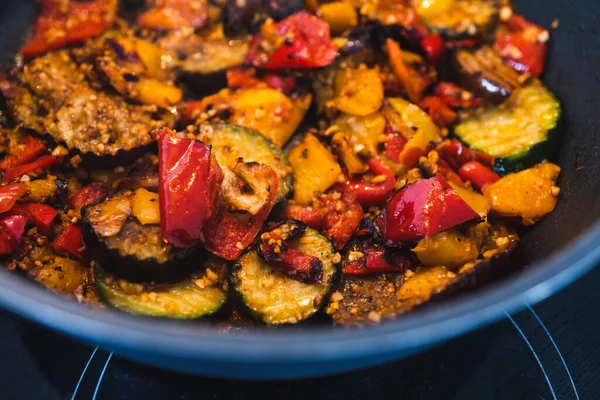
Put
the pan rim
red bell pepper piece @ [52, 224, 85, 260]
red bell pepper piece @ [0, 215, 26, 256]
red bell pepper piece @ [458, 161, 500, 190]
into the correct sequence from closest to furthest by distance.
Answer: the pan rim, red bell pepper piece @ [0, 215, 26, 256], red bell pepper piece @ [52, 224, 85, 260], red bell pepper piece @ [458, 161, 500, 190]

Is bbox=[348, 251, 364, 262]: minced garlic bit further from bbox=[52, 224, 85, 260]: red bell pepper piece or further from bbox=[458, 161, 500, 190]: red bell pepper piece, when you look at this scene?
bbox=[52, 224, 85, 260]: red bell pepper piece

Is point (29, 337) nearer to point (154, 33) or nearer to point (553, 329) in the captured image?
point (154, 33)

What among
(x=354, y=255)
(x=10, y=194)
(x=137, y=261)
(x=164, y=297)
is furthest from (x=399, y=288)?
(x=10, y=194)

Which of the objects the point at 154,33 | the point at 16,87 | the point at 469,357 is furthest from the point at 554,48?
the point at 16,87

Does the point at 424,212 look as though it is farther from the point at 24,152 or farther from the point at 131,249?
the point at 24,152

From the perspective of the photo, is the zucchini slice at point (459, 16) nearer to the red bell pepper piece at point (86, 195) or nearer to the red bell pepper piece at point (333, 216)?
the red bell pepper piece at point (333, 216)

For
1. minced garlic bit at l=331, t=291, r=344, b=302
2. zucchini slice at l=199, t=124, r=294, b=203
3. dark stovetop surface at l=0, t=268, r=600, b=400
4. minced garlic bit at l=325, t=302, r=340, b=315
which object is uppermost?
zucchini slice at l=199, t=124, r=294, b=203

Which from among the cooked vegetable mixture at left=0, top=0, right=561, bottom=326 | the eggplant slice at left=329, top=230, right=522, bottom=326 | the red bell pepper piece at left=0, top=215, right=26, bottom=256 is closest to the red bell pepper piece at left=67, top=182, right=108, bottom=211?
the cooked vegetable mixture at left=0, top=0, right=561, bottom=326

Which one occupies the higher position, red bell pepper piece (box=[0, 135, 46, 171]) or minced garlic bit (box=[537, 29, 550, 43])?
minced garlic bit (box=[537, 29, 550, 43])
